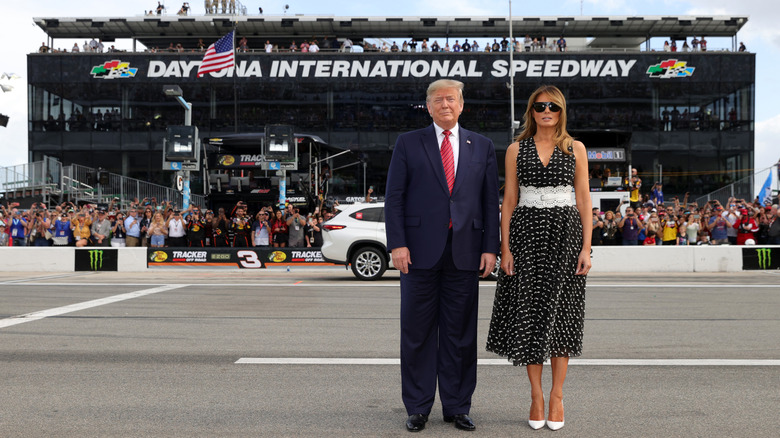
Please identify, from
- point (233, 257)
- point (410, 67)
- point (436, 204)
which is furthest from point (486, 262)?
point (410, 67)

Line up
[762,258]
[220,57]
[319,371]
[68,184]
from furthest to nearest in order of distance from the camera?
[68,184] → [220,57] → [762,258] → [319,371]

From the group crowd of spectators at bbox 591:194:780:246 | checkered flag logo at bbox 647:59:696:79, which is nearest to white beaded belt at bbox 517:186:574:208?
crowd of spectators at bbox 591:194:780:246

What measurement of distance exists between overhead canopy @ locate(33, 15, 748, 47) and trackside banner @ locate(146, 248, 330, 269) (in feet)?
85.2

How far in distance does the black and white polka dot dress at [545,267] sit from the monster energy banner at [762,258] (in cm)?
1619

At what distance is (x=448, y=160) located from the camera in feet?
14.0

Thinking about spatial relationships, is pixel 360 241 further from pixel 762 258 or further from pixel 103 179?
pixel 103 179

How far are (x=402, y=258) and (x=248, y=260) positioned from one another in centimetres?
1528

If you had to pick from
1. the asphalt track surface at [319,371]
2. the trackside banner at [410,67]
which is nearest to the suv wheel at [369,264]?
the asphalt track surface at [319,371]

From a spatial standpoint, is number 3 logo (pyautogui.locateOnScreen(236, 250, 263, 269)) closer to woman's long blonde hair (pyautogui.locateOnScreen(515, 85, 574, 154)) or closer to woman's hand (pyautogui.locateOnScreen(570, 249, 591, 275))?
woman's long blonde hair (pyautogui.locateOnScreen(515, 85, 574, 154))

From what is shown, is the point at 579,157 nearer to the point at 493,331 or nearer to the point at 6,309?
the point at 493,331

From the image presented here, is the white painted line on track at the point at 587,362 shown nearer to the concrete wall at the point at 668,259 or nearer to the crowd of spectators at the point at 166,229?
the concrete wall at the point at 668,259

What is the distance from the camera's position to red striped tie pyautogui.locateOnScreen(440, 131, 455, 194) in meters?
4.24

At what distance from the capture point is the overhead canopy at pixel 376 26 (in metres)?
42.6

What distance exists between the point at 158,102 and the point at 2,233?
881 inches
